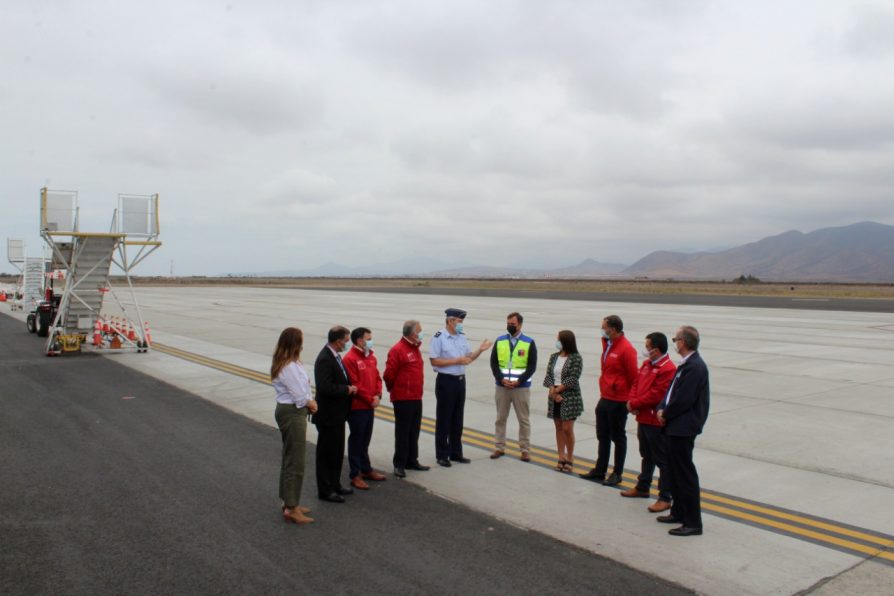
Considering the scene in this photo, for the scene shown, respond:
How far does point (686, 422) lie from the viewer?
259 inches

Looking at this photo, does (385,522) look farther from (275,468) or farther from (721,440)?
(721,440)

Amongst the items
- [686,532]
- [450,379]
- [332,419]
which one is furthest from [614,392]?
[332,419]

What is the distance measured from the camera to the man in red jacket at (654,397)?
7082 mm

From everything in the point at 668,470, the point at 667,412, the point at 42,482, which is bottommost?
the point at 42,482

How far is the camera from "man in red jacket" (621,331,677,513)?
7082mm

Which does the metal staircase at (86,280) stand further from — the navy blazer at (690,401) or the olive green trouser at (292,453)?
the navy blazer at (690,401)

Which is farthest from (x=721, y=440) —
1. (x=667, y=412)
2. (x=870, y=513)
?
(x=667, y=412)

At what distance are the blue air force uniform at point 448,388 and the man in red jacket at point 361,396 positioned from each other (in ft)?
3.10

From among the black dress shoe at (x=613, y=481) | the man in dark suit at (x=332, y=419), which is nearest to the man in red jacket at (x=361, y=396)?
the man in dark suit at (x=332, y=419)

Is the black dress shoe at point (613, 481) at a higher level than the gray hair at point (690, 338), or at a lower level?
lower

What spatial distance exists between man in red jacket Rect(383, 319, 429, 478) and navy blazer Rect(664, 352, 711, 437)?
3.01 metres

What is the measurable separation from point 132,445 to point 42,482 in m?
1.70

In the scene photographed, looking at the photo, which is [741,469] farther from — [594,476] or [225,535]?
[225,535]

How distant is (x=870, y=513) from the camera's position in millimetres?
6996
